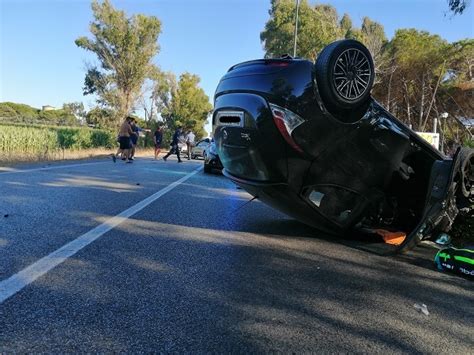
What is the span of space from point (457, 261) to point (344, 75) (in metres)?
2.03

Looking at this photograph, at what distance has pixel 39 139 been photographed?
21.7 meters

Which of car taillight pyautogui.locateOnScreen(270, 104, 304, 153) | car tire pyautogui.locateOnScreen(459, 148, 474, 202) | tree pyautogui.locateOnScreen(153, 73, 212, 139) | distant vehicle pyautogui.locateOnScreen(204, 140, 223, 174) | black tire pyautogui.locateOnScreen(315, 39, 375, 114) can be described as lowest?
distant vehicle pyautogui.locateOnScreen(204, 140, 223, 174)

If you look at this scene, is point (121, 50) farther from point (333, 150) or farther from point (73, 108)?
point (73, 108)

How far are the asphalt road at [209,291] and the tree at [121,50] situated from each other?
36.5 metres

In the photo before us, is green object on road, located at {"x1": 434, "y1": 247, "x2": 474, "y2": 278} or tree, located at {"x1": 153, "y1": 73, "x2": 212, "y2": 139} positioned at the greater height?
tree, located at {"x1": 153, "y1": 73, "x2": 212, "y2": 139}

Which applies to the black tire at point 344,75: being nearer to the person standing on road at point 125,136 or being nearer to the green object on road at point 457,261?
the green object on road at point 457,261

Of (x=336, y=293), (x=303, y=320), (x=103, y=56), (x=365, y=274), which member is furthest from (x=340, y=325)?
(x=103, y=56)

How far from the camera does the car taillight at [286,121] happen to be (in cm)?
433

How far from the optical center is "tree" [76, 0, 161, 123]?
40.0 metres

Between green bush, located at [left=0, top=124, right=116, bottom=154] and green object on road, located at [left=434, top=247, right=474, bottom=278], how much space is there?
58.3 feet

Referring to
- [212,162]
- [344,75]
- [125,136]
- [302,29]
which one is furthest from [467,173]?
[302,29]

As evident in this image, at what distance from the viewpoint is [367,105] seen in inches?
177

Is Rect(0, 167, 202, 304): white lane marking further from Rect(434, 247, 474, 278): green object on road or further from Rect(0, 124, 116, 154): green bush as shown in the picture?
Rect(0, 124, 116, 154): green bush

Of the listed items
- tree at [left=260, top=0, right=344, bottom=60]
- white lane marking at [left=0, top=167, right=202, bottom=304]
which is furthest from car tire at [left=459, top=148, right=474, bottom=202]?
tree at [left=260, top=0, right=344, bottom=60]
